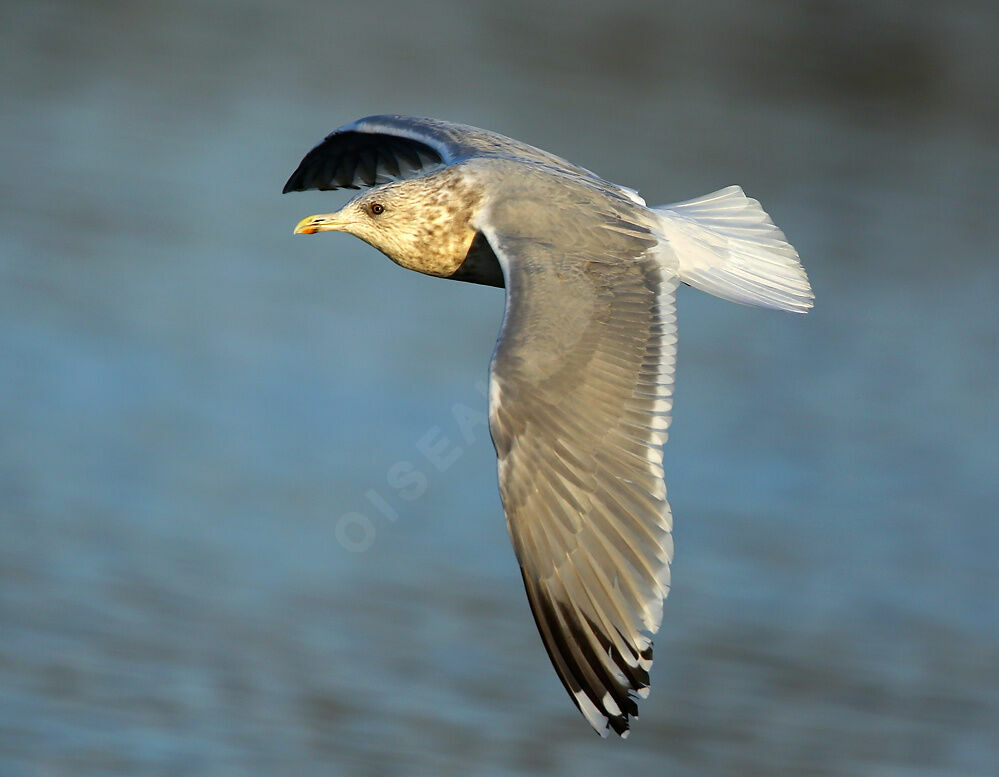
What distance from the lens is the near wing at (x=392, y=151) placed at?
20.4 ft

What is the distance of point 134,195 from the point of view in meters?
11.0

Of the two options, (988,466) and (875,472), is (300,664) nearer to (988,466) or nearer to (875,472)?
(875,472)

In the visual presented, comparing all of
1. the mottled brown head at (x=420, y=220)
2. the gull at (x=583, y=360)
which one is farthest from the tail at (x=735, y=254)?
the mottled brown head at (x=420, y=220)

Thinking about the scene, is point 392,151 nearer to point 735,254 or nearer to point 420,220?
point 420,220

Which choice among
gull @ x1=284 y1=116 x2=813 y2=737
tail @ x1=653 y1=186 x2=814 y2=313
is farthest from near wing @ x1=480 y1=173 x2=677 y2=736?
tail @ x1=653 y1=186 x2=814 y2=313

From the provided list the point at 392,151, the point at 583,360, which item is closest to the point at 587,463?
the point at 583,360

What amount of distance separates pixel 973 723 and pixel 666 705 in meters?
1.29

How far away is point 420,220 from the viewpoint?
580 centimetres

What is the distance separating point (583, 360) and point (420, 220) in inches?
44.0

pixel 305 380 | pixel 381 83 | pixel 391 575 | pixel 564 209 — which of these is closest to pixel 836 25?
pixel 381 83

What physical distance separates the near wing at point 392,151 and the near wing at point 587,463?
1175mm

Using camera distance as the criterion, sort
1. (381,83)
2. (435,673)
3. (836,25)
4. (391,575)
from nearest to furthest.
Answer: (435,673)
(391,575)
(381,83)
(836,25)

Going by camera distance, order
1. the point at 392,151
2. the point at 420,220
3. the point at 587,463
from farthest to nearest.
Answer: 1. the point at 392,151
2. the point at 420,220
3. the point at 587,463

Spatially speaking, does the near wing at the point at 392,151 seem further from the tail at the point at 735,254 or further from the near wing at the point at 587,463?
the near wing at the point at 587,463
